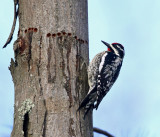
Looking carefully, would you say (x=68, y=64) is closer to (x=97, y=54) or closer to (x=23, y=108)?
(x=23, y=108)

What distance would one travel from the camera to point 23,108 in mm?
2400

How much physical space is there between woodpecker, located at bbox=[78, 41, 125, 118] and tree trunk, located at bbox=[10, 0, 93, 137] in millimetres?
360

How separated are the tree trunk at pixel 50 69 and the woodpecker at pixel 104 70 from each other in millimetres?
360

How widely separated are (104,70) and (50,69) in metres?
1.39

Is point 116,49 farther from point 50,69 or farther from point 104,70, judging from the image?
point 50,69

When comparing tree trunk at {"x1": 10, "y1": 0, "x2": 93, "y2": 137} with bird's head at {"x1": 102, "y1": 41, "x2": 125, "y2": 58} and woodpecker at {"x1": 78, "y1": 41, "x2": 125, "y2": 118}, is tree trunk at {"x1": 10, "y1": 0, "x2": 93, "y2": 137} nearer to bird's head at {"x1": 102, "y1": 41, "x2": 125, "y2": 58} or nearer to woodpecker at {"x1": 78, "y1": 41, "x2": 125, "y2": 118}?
woodpecker at {"x1": 78, "y1": 41, "x2": 125, "y2": 118}

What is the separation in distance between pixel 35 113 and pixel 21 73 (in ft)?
1.18

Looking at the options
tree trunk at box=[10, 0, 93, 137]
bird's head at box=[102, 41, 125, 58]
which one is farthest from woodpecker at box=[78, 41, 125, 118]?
tree trunk at box=[10, 0, 93, 137]

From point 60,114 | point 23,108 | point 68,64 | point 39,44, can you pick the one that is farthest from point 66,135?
point 39,44

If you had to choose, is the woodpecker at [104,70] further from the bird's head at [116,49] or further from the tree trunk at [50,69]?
the tree trunk at [50,69]

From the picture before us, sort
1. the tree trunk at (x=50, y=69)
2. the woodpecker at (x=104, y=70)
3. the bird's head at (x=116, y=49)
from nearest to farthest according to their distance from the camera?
1. the tree trunk at (x=50, y=69)
2. the woodpecker at (x=104, y=70)
3. the bird's head at (x=116, y=49)

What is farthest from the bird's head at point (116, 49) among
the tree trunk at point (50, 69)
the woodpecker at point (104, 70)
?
the tree trunk at point (50, 69)

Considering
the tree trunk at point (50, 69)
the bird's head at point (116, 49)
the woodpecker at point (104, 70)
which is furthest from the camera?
the bird's head at point (116, 49)

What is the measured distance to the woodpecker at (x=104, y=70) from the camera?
3196 mm
